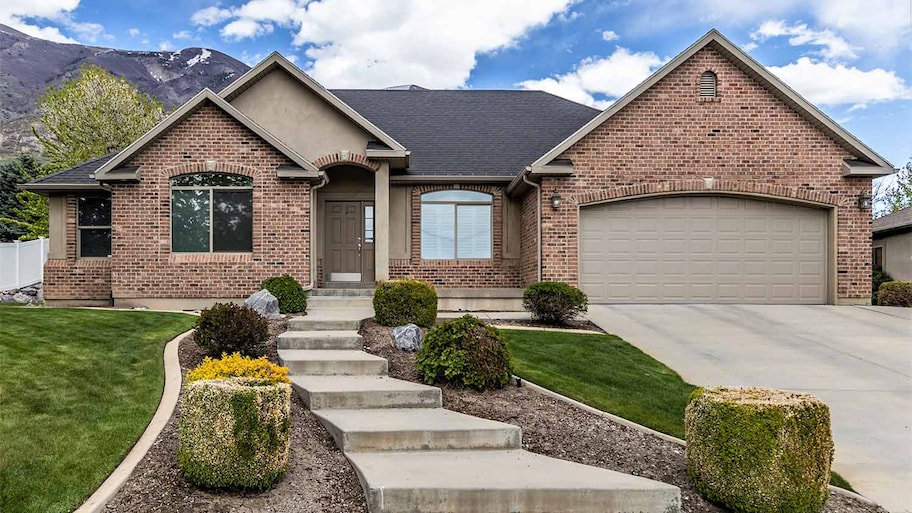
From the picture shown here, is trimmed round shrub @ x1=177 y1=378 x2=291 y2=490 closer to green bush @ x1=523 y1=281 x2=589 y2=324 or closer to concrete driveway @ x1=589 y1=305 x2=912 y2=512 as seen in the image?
concrete driveway @ x1=589 y1=305 x2=912 y2=512

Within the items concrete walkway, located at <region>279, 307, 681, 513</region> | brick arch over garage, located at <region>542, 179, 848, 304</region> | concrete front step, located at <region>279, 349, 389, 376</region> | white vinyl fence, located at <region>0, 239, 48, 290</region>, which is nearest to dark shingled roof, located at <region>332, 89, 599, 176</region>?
brick arch over garage, located at <region>542, 179, 848, 304</region>

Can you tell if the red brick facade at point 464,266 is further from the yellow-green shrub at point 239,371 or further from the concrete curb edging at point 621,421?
the yellow-green shrub at point 239,371

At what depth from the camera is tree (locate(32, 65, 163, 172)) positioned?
92.1ft

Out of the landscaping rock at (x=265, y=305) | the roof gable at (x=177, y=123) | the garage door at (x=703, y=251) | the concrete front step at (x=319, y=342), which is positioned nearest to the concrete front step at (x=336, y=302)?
the landscaping rock at (x=265, y=305)

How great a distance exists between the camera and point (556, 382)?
264 inches

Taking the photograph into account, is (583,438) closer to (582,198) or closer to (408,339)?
(408,339)

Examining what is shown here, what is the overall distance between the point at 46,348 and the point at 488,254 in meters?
10.0

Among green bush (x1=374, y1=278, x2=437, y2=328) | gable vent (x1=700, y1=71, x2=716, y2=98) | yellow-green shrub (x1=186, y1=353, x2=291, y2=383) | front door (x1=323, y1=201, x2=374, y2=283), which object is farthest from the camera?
front door (x1=323, y1=201, x2=374, y2=283)

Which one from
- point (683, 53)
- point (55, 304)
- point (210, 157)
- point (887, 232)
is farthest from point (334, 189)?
point (887, 232)

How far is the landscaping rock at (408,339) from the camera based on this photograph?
7.66m

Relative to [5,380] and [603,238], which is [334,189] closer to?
Answer: [603,238]

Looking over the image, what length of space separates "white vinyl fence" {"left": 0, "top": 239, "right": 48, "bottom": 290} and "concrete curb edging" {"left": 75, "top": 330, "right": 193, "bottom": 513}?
15789mm

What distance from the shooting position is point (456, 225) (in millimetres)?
14789

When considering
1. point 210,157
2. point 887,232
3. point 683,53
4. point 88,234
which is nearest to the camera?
point 210,157
